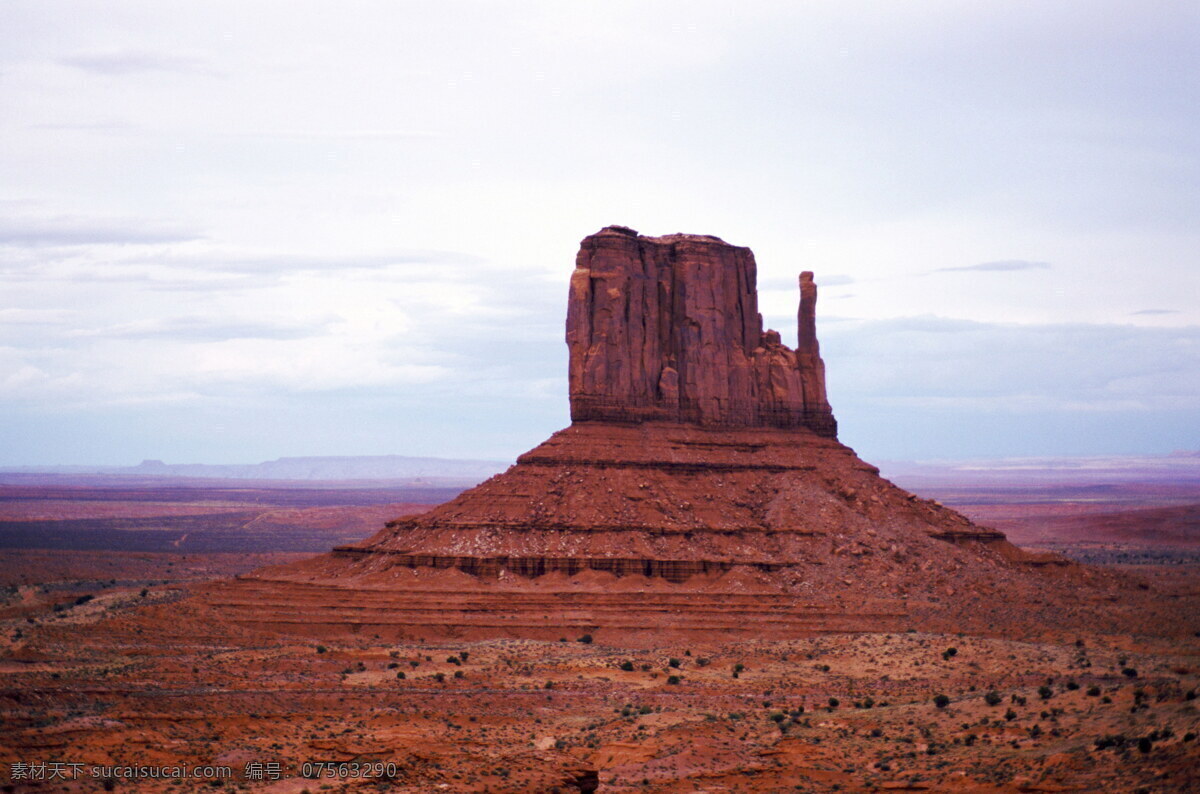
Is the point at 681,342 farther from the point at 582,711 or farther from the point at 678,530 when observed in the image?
the point at 582,711

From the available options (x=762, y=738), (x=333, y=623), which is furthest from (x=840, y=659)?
(x=333, y=623)

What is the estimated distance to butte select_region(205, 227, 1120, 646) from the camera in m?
74.8

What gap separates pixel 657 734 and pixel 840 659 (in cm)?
2028

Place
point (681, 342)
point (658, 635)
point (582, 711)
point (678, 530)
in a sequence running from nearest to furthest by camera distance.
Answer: point (582, 711) → point (658, 635) → point (678, 530) → point (681, 342)

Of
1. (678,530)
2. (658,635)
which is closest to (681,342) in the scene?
(678,530)

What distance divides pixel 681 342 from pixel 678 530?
14.0 m

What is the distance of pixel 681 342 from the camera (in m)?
91.1

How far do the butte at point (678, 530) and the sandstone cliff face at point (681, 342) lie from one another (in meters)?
0.13

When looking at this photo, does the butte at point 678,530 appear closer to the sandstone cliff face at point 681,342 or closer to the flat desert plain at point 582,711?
the sandstone cliff face at point 681,342

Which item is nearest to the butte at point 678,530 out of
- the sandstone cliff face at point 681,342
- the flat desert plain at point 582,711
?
the sandstone cliff face at point 681,342

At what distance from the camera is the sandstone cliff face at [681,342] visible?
3484 inches

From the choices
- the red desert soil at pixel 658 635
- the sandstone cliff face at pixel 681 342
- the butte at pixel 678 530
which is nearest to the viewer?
the red desert soil at pixel 658 635

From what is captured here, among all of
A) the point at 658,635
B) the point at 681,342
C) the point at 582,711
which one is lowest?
the point at 582,711

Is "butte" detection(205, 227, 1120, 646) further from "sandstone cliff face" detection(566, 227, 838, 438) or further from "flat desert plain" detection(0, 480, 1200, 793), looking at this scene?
"flat desert plain" detection(0, 480, 1200, 793)
